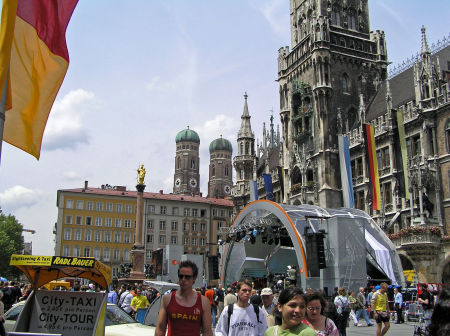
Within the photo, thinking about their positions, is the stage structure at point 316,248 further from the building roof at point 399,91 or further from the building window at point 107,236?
the building window at point 107,236

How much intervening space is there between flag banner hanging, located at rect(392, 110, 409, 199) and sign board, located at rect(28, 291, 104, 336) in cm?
2876

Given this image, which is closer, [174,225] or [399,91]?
[399,91]

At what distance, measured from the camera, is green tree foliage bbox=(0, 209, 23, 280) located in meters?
59.9

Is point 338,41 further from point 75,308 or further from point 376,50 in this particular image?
point 75,308

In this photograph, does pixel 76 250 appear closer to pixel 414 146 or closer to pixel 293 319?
pixel 414 146

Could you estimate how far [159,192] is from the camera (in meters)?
87.8

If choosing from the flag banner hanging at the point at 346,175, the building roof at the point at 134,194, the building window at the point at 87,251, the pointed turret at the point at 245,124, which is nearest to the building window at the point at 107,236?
the building window at the point at 87,251

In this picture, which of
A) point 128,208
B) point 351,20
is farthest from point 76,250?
point 351,20

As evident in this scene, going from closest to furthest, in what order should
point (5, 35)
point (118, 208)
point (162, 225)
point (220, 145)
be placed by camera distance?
point (5, 35) → point (118, 208) → point (162, 225) → point (220, 145)

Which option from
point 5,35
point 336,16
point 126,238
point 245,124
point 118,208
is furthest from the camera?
point 118,208

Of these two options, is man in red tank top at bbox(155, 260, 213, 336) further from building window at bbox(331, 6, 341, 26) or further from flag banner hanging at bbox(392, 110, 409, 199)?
building window at bbox(331, 6, 341, 26)

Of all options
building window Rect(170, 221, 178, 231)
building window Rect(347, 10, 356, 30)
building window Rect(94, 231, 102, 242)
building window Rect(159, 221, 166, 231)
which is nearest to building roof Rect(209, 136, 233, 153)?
building window Rect(170, 221, 178, 231)

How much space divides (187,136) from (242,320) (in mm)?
136466

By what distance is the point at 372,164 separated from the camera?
3562cm
